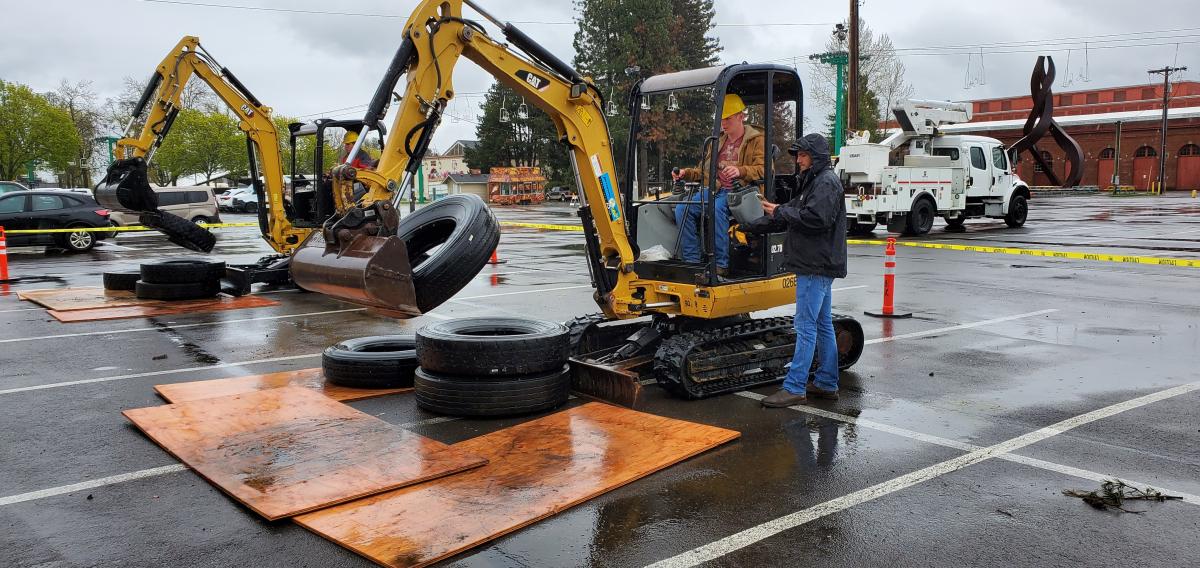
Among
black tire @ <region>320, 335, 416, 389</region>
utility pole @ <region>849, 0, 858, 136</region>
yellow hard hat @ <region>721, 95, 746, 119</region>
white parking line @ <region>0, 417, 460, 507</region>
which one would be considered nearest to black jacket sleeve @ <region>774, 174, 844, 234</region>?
yellow hard hat @ <region>721, 95, 746, 119</region>

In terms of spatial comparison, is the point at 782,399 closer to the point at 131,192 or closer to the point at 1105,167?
the point at 131,192

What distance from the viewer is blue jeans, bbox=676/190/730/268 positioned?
752cm

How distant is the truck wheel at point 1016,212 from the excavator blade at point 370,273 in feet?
87.8

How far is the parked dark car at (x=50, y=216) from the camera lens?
2227 cm

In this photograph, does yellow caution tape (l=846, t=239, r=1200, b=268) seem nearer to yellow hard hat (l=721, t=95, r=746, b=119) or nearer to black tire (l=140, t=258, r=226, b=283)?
yellow hard hat (l=721, t=95, r=746, b=119)

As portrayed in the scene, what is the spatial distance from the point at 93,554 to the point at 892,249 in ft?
32.2

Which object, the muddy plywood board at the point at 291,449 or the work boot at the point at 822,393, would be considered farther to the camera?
the work boot at the point at 822,393

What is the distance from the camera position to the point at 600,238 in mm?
8047

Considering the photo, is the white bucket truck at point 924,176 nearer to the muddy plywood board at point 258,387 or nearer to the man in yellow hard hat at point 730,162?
the man in yellow hard hat at point 730,162

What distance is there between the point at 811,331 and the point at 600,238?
7.11 ft

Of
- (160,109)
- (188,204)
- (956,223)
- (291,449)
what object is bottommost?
(291,449)

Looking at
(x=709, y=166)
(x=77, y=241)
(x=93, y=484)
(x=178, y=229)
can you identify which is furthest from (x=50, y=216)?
(x=709, y=166)

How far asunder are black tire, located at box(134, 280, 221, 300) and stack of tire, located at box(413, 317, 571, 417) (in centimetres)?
761

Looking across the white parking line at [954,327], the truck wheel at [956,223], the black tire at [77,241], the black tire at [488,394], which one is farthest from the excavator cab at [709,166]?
the truck wheel at [956,223]
